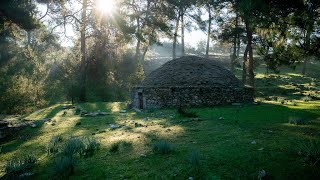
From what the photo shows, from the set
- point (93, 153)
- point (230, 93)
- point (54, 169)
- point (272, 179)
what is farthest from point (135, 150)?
point (230, 93)

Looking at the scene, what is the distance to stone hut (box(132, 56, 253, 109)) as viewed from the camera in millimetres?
20812

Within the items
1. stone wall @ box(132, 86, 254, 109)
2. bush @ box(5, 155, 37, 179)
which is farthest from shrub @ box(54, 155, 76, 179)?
stone wall @ box(132, 86, 254, 109)

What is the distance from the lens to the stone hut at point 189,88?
20.8 m

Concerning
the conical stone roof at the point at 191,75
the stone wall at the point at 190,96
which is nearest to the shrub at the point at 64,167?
the stone wall at the point at 190,96

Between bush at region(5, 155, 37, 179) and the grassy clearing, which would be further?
bush at region(5, 155, 37, 179)

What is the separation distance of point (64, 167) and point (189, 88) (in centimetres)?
1539

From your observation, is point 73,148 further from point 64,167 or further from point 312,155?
point 312,155

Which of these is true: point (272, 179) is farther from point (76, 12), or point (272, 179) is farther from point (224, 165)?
point (76, 12)

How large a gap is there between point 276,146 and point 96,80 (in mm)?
25393

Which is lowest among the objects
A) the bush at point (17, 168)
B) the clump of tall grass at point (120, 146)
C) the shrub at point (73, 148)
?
the bush at point (17, 168)

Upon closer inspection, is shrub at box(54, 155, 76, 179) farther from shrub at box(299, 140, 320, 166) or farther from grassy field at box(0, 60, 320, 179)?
shrub at box(299, 140, 320, 166)

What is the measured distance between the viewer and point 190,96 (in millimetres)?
20750

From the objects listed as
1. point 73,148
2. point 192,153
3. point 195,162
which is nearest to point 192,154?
point 192,153

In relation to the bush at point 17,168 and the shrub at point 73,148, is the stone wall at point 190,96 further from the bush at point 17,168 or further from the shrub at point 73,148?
the bush at point 17,168
